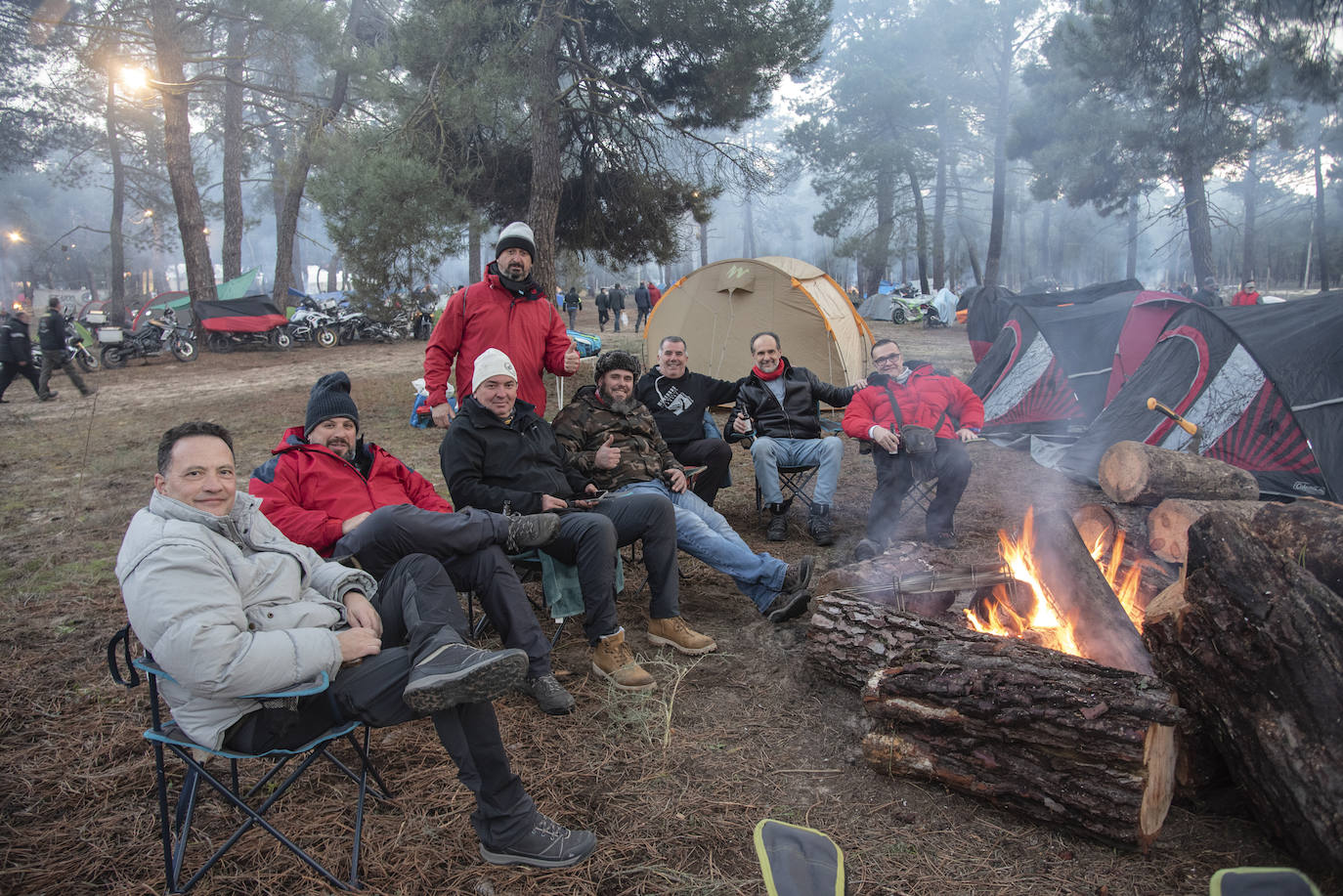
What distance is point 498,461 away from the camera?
314 centimetres

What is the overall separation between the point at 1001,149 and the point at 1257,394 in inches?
1010

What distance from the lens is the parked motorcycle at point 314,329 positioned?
16.6 meters

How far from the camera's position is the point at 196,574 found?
68.2 inches

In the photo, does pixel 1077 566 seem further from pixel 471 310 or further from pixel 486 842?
pixel 471 310

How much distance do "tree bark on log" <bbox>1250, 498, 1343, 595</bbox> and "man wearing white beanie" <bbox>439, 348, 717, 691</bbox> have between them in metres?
2.14

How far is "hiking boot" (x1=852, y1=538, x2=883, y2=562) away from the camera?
408cm

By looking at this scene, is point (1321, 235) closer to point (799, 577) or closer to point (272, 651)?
point (799, 577)

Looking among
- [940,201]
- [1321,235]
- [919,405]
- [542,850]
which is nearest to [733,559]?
[542,850]

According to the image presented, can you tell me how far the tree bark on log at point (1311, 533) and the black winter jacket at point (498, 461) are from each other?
267 centimetres

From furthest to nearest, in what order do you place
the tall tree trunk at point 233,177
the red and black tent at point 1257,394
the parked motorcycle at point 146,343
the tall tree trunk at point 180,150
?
the tall tree trunk at point 233,177
the parked motorcycle at point 146,343
the tall tree trunk at point 180,150
the red and black tent at point 1257,394

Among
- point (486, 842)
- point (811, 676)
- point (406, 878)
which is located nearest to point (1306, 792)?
point (811, 676)

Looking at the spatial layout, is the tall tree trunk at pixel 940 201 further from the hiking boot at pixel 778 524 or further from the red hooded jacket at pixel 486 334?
the red hooded jacket at pixel 486 334

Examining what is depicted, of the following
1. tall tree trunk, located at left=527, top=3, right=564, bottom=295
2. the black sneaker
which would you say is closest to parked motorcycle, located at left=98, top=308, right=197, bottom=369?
tall tree trunk, located at left=527, top=3, right=564, bottom=295

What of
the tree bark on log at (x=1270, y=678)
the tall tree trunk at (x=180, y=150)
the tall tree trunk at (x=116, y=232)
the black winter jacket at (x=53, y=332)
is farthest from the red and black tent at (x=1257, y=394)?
the tall tree trunk at (x=116, y=232)
